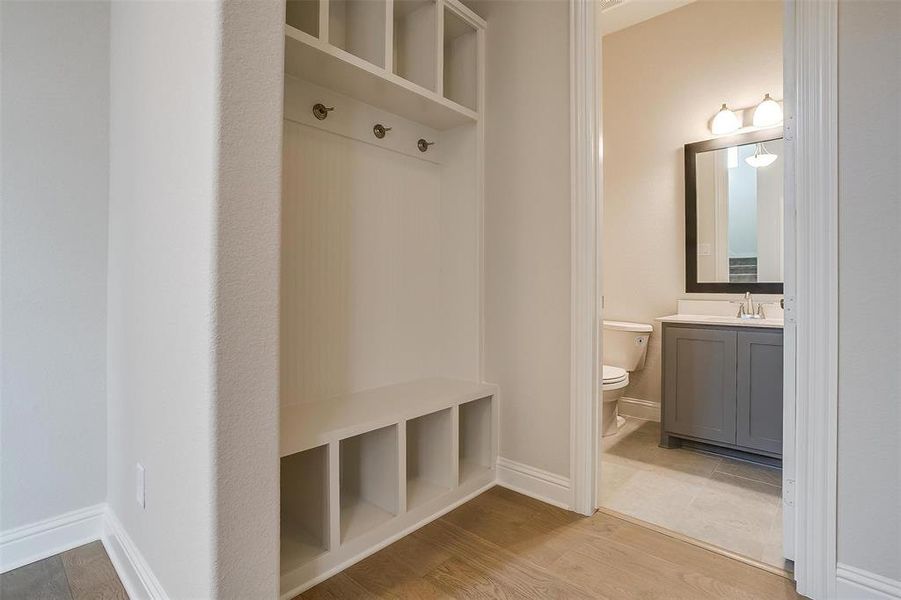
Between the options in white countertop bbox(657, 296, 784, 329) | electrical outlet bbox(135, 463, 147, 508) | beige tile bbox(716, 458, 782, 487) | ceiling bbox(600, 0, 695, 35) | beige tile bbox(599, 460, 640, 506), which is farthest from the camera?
ceiling bbox(600, 0, 695, 35)

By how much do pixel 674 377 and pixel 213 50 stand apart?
2.70 metres

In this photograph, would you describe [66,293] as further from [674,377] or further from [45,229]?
[674,377]

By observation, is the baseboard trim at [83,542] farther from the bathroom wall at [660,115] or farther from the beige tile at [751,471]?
the bathroom wall at [660,115]

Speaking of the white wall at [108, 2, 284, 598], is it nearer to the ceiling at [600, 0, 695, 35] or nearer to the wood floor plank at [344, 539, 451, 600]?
the wood floor plank at [344, 539, 451, 600]

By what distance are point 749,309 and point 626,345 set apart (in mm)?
740

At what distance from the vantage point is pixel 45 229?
61.9 inches

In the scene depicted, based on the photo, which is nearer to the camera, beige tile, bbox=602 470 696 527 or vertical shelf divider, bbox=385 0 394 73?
vertical shelf divider, bbox=385 0 394 73

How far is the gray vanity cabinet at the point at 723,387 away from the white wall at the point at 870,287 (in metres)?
1.12

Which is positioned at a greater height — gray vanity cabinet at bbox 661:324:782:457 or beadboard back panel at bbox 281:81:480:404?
beadboard back panel at bbox 281:81:480:404

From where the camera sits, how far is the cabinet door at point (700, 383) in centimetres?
249

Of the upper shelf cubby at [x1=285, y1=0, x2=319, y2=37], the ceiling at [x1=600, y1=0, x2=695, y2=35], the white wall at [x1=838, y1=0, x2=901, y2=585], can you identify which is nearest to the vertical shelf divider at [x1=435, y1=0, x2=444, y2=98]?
the upper shelf cubby at [x1=285, y1=0, x2=319, y2=37]

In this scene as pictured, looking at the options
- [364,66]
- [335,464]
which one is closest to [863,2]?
[364,66]

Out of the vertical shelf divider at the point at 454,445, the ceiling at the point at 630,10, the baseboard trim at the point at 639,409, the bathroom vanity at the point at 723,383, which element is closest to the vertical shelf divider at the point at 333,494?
the vertical shelf divider at the point at 454,445

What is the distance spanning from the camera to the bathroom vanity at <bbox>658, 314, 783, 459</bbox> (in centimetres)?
236
